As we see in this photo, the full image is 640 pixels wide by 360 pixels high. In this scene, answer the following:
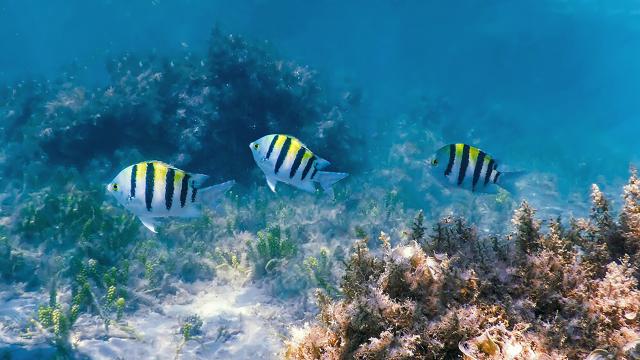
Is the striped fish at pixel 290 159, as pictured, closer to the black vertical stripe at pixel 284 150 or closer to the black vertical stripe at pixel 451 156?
the black vertical stripe at pixel 284 150

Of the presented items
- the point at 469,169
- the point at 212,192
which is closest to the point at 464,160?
the point at 469,169

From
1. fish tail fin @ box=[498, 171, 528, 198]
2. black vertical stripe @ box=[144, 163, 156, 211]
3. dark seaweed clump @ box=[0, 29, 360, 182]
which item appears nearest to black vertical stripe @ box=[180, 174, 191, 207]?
black vertical stripe @ box=[144, 163, 156, 211]

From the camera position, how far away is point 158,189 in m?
3.54

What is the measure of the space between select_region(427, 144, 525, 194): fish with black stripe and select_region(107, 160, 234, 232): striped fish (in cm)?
211

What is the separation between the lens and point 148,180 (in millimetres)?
3510

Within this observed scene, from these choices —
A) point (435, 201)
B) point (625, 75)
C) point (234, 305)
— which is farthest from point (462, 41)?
point (234, 305)

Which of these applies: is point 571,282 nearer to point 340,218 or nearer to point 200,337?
point 200,337

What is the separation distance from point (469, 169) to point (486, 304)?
1944 mm

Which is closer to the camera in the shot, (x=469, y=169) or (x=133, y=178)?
(x=133, y=178)

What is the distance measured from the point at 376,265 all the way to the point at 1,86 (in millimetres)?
25610

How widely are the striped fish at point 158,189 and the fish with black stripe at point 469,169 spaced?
211cm

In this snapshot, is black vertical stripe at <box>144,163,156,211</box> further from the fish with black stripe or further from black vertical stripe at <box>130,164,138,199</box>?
the fish with black stripe

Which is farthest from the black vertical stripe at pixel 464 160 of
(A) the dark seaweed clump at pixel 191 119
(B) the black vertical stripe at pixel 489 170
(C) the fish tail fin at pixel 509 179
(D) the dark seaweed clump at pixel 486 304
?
(A) the dark seaweed clump at pixel 191 119

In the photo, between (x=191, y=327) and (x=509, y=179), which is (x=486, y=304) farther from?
(x=191, y=327)
